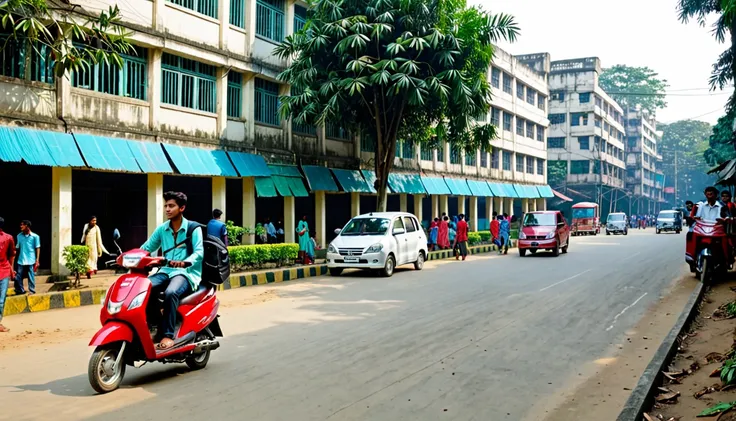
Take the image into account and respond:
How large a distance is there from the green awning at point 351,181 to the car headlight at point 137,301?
62.9ft

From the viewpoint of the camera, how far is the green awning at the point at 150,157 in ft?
51.2

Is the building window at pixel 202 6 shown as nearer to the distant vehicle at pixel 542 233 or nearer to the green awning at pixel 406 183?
the green awning at pixel 406 183

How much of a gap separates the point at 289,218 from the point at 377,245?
25.2 feet

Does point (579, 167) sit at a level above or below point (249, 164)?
above

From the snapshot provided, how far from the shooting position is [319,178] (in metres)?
23.0

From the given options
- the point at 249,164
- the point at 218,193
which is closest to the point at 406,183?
the point at 249,164

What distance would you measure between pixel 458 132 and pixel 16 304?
15.2 meters

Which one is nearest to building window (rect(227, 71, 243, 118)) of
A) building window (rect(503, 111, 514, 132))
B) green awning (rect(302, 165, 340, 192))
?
→ green awning (rect(302, 165, 340, 192))

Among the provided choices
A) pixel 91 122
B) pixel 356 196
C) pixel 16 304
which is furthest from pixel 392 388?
pixel 356 196

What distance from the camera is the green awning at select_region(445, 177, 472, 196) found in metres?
34.7

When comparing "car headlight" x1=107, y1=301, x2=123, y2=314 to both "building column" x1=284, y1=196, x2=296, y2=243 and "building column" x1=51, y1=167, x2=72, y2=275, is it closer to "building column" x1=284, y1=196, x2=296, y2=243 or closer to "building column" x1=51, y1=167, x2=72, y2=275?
"building column" x1=51, y1=167, x2=72, y2=275

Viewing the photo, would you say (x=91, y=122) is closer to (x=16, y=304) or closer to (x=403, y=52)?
(x=16, y=304)

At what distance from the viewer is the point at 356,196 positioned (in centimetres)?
2672

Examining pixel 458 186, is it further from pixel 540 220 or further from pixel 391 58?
pixel 391 58
